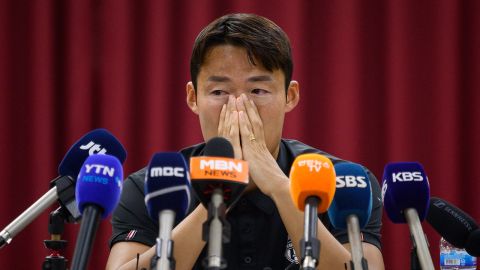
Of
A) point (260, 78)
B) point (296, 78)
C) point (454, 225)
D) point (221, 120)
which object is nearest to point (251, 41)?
point (260, 78)

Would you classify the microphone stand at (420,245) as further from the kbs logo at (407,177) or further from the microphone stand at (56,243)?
the microphone stand at (56,243)

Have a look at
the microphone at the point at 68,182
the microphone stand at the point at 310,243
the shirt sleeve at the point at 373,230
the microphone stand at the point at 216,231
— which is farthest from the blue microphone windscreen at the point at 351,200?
the shirt sleeve at the point at 373,230

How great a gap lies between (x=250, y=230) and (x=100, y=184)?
879 millimetres

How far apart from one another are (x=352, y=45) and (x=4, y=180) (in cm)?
182

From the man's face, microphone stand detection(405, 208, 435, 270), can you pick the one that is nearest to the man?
the man's face

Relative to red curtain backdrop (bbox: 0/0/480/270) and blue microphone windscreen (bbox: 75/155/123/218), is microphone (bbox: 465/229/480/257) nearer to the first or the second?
blue microphone windscreen (bbox: 75/155/123/218)

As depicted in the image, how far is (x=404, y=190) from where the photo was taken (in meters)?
1.18

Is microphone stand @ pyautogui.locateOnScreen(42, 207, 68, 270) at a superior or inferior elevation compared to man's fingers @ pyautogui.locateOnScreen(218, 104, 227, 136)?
inferior

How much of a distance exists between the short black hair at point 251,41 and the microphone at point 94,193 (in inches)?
32.5

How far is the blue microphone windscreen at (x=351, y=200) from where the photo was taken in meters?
1.12

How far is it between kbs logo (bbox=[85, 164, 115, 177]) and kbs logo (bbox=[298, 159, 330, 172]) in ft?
0.99

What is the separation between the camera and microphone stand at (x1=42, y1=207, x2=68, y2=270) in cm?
130

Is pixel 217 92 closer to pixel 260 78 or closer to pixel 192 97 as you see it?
pixel 260 78

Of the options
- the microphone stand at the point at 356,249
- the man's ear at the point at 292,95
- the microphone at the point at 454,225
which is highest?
the man's ear at the point at 292,95
